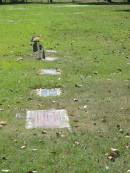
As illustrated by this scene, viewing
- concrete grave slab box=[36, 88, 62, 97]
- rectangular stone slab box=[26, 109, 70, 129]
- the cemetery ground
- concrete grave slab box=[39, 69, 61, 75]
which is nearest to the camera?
the cemetery ground

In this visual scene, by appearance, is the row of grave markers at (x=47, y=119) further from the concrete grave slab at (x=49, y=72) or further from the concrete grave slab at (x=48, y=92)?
the concrete grave slab at (x=49, y=72)

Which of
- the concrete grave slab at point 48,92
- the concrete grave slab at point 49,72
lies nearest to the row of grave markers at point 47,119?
the concrete grave slab at point 48,92

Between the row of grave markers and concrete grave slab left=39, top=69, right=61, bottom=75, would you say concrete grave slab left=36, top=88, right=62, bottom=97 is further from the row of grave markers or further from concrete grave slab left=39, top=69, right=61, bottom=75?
concrete grave slab left=39, top=69, right=61, bottom=75

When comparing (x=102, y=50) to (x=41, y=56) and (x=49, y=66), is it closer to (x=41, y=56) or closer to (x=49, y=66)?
(x=41, y=56)

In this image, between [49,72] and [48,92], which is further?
[49,72]

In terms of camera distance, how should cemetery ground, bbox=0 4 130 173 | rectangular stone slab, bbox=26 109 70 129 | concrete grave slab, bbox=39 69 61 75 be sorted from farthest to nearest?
1. concrete grave slab, bbox=39 69 61 75
2. rectangular stone slab, bbox=26 109 70 129
3. cemetery ground, bbox=0 4 130 173

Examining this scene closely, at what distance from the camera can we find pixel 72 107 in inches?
439

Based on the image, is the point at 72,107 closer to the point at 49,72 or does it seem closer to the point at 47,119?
the point at 47,119

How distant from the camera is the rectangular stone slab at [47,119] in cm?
978

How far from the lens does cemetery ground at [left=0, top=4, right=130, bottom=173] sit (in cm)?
807

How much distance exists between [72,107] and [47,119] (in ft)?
3.39

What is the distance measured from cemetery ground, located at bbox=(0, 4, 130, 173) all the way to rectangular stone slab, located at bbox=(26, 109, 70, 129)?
13 centimetres

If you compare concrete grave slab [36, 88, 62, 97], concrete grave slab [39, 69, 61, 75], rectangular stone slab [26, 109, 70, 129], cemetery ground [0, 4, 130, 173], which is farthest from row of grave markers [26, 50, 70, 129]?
concrete grave slab [39, 69, 61, 75]

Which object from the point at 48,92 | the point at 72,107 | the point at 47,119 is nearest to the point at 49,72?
the point at 48,92
